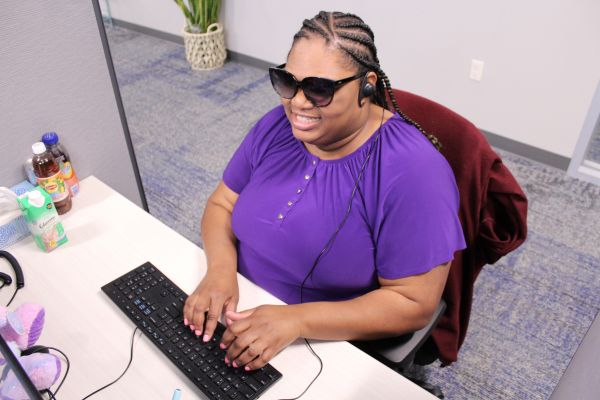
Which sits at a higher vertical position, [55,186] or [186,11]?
[55,186]

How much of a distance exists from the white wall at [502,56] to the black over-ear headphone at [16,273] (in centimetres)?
227

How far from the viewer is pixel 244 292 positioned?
3.58 ft

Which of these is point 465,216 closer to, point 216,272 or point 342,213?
point 342,213

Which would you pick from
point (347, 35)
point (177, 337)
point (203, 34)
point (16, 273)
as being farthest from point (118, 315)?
point (203, 34)

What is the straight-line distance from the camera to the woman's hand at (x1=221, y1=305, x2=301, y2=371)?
2.97ft

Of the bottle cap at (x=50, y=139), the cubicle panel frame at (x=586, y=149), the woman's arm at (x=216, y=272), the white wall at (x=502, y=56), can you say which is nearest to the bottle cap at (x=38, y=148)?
the bottle cap at (x=50, y=139)

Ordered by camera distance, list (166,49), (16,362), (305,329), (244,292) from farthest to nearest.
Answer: (166,49), (244,292), (305,329), (16,362)

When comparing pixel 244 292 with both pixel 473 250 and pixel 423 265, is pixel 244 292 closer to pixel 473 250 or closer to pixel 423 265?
pixel 423 265

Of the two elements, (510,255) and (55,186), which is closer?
(55,186)

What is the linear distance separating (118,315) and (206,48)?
2934 mm

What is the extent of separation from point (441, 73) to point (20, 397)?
2524mm

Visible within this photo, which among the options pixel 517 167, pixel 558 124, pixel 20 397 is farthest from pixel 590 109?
pixel 20 397

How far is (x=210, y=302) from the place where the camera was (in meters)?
1.02

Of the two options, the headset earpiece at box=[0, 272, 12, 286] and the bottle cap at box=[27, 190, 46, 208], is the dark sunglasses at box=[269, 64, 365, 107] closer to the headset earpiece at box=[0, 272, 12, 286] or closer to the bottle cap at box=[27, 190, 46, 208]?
the bottle cap at box=[27, 190, 46, 208]
